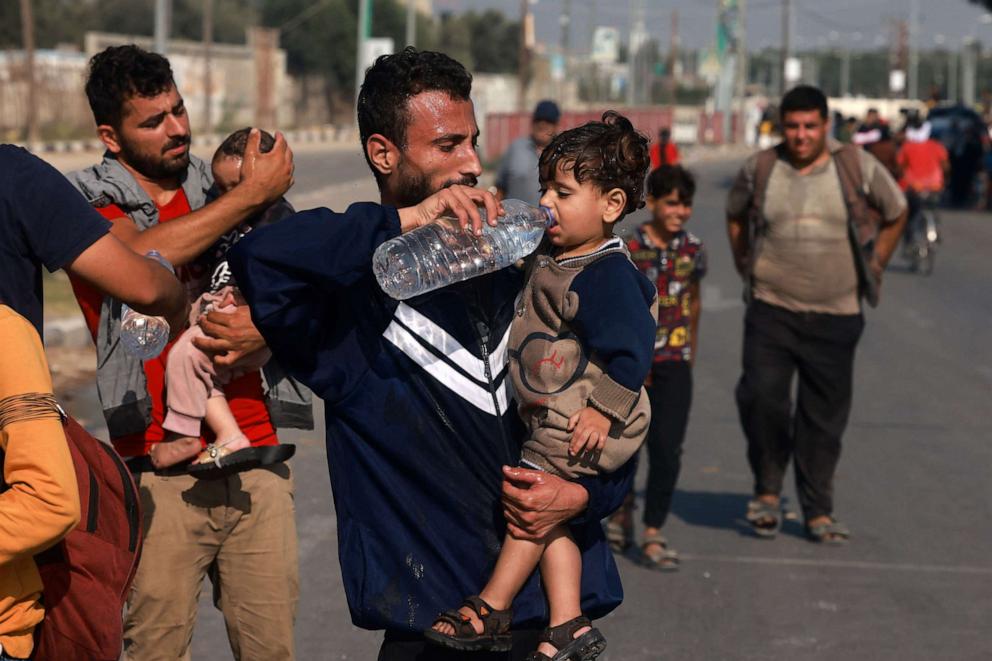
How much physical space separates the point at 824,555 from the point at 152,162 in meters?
4.34

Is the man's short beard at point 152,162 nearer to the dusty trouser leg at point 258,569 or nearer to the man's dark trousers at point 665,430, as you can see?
the dusty trouser leg at point 258,569

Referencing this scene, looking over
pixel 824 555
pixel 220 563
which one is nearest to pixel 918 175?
pixel 824 555

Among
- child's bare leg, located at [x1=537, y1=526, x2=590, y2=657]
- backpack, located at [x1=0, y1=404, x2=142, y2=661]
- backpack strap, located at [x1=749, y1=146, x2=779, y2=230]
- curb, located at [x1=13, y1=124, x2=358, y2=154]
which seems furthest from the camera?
curb, located at [x1=13, y1=124, x2=358, y2=154]

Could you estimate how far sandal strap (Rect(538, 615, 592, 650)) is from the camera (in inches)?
121

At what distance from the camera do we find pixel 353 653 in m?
5.88

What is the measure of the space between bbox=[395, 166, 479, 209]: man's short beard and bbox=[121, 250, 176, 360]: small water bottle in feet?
2.24

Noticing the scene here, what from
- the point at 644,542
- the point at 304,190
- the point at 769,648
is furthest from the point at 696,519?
the point at 304,190

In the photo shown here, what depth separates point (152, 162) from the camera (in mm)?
4172

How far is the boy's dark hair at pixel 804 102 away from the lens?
759 centimetres

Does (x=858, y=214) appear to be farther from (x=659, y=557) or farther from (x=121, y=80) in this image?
(x=121, y=80)

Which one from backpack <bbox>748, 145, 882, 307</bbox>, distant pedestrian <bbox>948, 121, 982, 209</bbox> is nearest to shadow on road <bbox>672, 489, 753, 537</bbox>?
backpack <bbox>748, 145, 882, 307</bbox>

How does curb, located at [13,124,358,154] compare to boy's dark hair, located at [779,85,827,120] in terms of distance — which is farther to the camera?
curb, located at [13,124,358,154]

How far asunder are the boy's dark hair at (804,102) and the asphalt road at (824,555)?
212 centimetres

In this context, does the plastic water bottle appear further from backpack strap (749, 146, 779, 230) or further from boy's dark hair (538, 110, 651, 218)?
backpack strap (749, 146, 779, 230)
